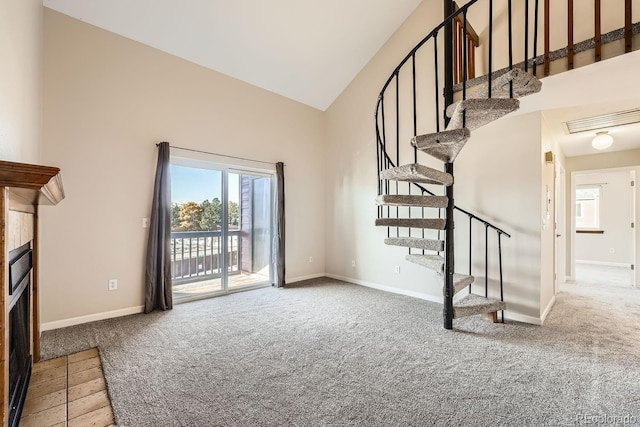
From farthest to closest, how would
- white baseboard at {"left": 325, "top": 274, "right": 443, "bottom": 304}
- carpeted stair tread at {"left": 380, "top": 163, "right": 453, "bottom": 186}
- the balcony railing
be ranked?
the balcony railing → white baseboard at {"left": 325, "top": 274, "right": 443, "bottom": 304} → carpeted stair tread at {"left": 380, "top": 163, "right": 453, "bottom": 186}

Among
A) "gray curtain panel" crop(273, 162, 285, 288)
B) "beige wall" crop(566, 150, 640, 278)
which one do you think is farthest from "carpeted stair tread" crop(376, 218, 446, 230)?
"beige wall" crop(566, 150, 640, 278)

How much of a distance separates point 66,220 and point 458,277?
4.36 meters

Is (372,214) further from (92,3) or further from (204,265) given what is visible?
(92,3)

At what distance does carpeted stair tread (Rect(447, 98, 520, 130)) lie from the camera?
213 cm

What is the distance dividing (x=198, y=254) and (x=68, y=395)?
8.28 ft

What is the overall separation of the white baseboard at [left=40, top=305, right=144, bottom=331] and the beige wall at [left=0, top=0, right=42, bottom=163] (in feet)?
5.58

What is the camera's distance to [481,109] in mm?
2176

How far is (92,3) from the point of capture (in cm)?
299

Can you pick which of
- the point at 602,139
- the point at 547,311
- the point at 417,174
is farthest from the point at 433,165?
the point at 602,139

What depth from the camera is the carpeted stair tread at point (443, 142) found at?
7.62ft

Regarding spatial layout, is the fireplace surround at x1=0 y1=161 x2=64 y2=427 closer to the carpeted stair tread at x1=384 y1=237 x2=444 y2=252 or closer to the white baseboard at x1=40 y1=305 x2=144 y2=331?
the white baseboard at x1=40 y1=305 x2=144 y2=331

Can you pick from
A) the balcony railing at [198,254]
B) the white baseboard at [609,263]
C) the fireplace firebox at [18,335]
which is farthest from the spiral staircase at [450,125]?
the white baseboard at [609,263]

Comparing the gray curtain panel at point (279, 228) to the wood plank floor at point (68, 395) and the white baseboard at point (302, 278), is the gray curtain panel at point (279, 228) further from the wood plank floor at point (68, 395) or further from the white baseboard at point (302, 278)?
the wood plank floor at point (68, 395)

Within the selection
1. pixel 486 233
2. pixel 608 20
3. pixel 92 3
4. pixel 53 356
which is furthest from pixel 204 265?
pixel 608 20
